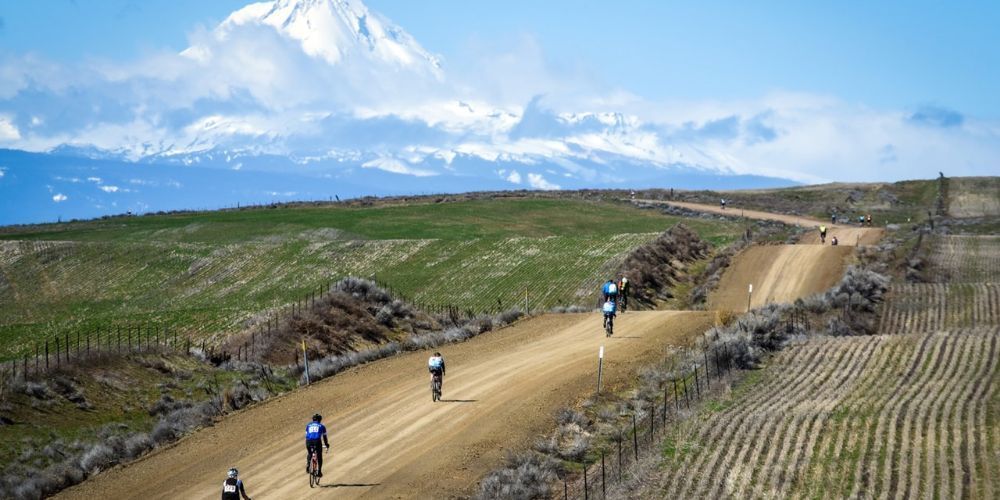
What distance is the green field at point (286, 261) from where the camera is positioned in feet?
209

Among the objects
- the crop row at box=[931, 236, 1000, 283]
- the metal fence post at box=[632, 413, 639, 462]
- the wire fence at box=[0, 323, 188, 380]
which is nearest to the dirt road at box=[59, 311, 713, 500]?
the metal fence post at box=[632, 413, 639, 462]

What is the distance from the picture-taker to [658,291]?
212 feet

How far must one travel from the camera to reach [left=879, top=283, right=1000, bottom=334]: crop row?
4847cm

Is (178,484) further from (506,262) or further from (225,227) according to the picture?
(225,227)

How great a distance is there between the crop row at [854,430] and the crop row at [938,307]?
30.2 feet

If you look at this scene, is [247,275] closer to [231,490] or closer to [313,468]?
[313,468]

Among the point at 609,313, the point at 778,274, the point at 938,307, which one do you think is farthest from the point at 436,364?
the point at 778,274

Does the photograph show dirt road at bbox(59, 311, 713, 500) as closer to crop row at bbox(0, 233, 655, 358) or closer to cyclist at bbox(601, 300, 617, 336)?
cyclist at bbox(601, 300, 617, 336)

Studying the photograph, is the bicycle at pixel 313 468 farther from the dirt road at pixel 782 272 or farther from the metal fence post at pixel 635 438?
the dirt road at pixel 782 272

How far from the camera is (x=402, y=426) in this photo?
30.7 meters

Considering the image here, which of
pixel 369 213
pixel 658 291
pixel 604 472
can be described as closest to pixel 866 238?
pixel 658 291

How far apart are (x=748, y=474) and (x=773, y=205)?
99492 mm

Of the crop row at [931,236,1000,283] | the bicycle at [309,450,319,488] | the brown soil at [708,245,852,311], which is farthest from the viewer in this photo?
the crop row at [931,236,1000,283]

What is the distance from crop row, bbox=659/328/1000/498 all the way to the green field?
25417 millimetres
